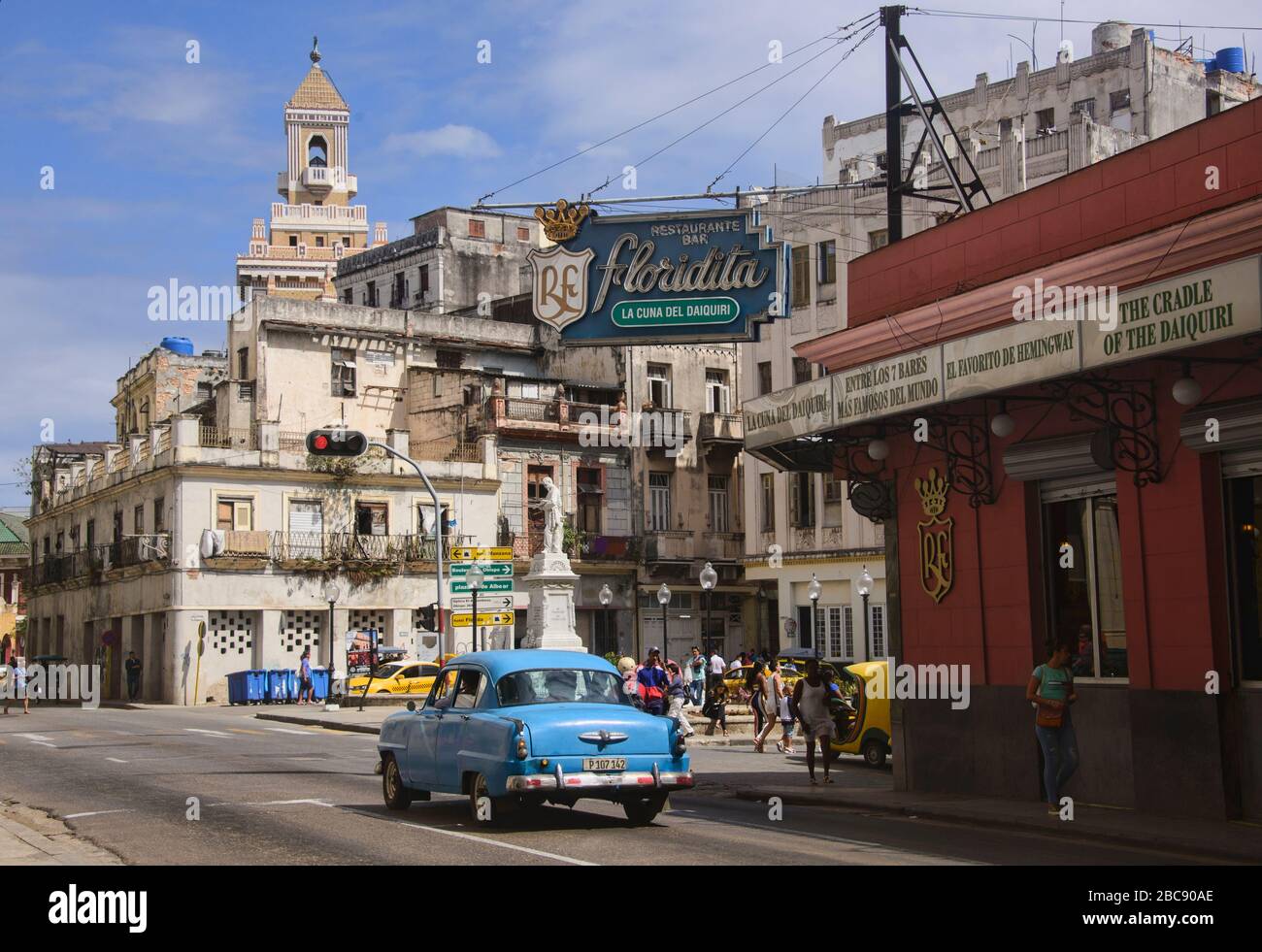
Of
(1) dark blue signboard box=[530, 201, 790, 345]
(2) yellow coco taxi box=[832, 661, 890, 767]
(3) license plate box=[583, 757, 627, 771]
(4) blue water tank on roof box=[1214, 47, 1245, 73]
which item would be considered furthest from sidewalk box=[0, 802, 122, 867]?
(4) blue water tank on roof box=[1214, 47, 1245, 73]

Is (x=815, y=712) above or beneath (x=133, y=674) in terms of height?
beneath

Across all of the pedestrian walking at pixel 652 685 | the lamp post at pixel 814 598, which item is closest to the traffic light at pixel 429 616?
the pedestrian walking at pixel 652 685

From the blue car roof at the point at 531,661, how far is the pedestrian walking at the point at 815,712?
5.76 m

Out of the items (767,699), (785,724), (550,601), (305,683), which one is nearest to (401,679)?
(305,683)

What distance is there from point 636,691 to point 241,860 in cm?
1323

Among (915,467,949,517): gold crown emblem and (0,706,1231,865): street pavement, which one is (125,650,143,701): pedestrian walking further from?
(915,467,949,517): gold crown emblem

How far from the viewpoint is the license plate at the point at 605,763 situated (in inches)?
545

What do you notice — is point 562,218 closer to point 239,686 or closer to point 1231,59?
point 239,686

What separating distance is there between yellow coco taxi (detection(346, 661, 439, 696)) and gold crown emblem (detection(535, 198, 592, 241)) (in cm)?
2453

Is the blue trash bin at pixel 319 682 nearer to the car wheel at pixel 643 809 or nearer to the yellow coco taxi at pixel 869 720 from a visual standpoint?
the yellow coco taxi at pixel 869 720

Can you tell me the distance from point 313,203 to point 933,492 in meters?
114

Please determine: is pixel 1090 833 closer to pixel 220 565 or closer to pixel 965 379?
pixel 965 379

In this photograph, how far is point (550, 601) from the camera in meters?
37.8

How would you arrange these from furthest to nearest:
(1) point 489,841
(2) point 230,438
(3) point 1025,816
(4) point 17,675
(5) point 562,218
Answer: (2) point 230,438 → (4) point 17,675 → (5) point 562,218 → (3) point 1025,816 → (1) point 489,841
